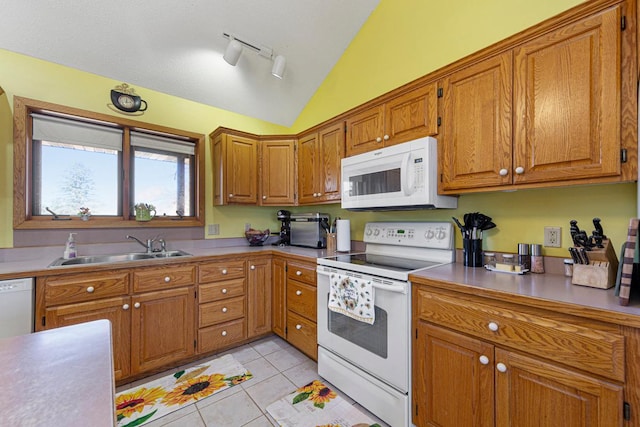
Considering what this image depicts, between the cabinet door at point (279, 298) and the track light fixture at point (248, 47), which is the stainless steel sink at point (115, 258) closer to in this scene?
the cabinet door at point (279, 298)

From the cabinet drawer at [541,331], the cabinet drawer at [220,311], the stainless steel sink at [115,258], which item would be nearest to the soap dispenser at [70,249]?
the stainless steel sink at [115,258]

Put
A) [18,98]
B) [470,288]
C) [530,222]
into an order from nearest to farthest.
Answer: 1. [470,288]
2. [530,222]
3. [18,98]

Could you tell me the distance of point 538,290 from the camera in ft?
3.76

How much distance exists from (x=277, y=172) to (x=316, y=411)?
2.16 m

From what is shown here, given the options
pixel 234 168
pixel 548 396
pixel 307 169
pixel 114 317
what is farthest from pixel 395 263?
pixel 114 317

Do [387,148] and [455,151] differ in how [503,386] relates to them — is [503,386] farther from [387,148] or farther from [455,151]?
[387,148]

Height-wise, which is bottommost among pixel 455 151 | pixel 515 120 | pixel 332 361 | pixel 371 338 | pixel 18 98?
pixel 332 361

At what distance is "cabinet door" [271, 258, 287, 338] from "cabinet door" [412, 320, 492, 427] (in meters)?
1.34

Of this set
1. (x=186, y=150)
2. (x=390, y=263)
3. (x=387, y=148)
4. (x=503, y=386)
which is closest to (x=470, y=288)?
(x=503, y=386)

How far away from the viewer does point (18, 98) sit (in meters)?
2.02

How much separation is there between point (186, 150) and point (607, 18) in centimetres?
317

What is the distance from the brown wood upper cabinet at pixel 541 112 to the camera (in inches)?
44.6

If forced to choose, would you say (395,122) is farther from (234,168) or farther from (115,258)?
(115,258)

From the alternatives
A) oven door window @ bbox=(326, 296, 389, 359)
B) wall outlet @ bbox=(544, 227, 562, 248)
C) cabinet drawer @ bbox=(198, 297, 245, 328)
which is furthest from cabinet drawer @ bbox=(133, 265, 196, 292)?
wall outlet @ bbox=(544, 227, 562, 248)
